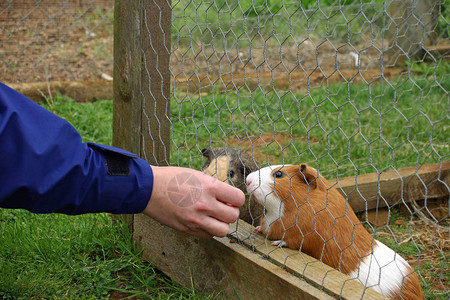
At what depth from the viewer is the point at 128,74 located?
233 cm

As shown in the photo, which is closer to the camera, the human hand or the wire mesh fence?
the human hand

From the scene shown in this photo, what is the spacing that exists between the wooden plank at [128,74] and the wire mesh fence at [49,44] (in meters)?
2.83

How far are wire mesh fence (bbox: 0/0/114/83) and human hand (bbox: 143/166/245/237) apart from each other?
3.82 m

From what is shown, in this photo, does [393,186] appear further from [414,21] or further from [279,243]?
[414,21]

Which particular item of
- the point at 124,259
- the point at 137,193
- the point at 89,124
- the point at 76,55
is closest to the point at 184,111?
the point at 89,124

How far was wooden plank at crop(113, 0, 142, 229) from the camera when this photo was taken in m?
2.27

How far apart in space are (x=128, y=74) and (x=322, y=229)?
1.14 m

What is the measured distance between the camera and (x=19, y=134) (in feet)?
4.26

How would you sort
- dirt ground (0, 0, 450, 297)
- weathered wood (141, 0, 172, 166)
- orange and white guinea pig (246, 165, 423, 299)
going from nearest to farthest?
orange and white guinea pig (246, 165, 423, 299)
weathered wood (141, 0, 172, 166)
dirt ground (0, 0, 450, 297)

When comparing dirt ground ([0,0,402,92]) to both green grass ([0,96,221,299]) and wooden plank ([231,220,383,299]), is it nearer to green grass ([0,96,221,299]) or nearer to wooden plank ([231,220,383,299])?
green grass ([0,96,221,299])

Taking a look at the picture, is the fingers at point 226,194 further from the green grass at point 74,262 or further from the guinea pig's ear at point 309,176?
the green grass at point 74,262

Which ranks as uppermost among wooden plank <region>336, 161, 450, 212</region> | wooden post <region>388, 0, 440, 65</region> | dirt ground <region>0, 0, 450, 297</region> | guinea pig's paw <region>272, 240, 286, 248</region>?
wooden post <region>388, 0, 440, 65</region>

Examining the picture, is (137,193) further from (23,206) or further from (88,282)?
(88,282)

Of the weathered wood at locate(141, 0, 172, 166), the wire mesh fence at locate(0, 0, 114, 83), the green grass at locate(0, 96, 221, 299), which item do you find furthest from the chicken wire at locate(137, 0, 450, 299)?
the wire mesh fence at locate(0, 0, 114, 83)
